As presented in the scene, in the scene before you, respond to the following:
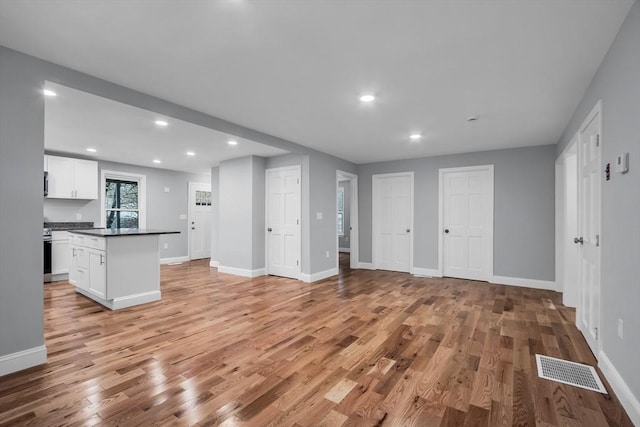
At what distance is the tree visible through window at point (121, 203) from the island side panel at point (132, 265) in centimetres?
366

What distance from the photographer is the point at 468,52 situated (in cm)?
228

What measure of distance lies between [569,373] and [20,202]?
4.48 metres

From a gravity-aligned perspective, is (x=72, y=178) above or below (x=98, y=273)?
above

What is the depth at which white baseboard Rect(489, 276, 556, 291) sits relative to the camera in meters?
4.95

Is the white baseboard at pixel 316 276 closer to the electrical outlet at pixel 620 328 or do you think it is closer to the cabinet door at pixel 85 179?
the electrical outlet at pixel 620 328

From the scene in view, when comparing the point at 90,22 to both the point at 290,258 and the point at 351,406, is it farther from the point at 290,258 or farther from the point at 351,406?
the point at 290,258

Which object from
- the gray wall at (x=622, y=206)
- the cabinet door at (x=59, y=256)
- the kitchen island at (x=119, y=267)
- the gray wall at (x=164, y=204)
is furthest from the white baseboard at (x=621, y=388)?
the gray wall at (x=164, y=204)

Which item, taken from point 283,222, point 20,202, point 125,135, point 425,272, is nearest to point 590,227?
point 425,272

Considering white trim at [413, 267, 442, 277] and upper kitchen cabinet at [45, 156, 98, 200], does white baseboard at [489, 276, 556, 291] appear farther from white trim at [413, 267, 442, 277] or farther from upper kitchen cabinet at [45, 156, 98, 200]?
upper kitchen cabinet at [45, 156, 98, 200]

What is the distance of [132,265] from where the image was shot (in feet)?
13.1

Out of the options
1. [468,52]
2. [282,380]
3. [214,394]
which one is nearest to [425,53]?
[468,52]

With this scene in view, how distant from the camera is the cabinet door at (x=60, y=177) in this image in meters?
5.57

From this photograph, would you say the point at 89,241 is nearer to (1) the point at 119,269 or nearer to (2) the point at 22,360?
(1) the point at 119,269

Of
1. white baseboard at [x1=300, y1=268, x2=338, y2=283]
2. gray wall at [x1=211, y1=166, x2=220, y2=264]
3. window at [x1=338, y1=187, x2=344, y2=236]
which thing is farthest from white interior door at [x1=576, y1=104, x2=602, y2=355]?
window at [x1=338, y1=187, x2=344, y2=236]
